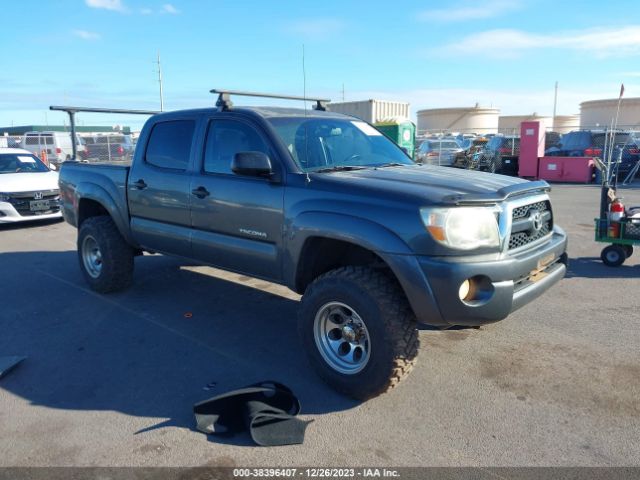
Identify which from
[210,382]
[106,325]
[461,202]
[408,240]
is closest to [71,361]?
[106,325]

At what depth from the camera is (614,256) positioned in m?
7.12

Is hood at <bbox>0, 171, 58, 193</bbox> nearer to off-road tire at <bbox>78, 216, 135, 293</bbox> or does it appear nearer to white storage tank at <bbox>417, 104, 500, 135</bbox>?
off-road tire at <bbox>78, 216, 135, 293</bbox>

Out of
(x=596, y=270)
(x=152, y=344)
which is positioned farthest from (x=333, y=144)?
(x=596, y=270)

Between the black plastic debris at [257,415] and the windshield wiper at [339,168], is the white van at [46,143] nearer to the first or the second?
the windshield wiper at [339,168]

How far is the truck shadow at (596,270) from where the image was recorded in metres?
6.74

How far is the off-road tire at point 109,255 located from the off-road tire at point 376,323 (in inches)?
121

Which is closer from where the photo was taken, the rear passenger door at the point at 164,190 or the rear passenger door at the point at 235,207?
the rear passenger door at the point at 235,207

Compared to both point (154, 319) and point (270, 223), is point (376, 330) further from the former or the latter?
point (154, 319)

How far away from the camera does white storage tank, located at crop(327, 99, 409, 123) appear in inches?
952

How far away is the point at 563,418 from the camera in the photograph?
3.45 metres

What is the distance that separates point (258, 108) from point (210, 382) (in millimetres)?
2372

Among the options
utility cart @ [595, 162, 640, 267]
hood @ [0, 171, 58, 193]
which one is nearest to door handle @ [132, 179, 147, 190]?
utility cart @ [595, 162, 640, 267]

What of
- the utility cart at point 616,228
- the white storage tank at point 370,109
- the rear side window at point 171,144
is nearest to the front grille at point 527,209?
the rear side window at point 171,144

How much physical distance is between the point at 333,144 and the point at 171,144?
1.67 metres
